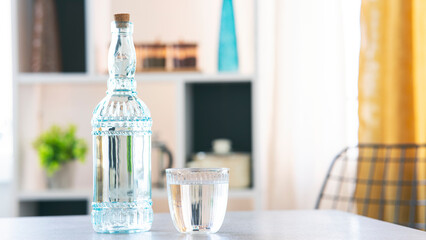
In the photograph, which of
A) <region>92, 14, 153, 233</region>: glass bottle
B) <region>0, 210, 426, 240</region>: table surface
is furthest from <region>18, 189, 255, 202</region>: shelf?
<region>92, 14, 153, 233</region>: glass bottle

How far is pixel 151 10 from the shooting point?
286 centimetres

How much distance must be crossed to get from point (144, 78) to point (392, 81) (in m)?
1.07

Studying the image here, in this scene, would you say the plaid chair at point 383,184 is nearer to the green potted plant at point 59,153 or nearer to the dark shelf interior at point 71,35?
the green potted plant at point 59,153

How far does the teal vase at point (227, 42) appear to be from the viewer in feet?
8.74

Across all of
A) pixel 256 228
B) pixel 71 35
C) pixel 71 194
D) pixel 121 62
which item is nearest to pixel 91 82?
pixel 71 35

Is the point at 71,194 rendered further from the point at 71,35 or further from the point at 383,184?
the point at 383,184

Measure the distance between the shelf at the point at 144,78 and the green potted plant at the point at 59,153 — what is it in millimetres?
210

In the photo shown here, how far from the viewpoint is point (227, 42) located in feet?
8.74

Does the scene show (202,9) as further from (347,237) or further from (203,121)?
(347,237)

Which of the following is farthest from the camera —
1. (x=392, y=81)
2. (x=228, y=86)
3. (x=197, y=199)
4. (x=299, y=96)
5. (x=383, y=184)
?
(x=228, y=86)

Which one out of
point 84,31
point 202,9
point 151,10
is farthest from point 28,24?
point 202,9

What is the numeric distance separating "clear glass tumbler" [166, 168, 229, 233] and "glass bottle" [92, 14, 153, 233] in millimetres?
73

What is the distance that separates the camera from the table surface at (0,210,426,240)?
1034 millimetres

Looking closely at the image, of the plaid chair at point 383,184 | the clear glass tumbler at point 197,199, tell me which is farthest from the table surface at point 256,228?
the plaid chair at point 383,184
